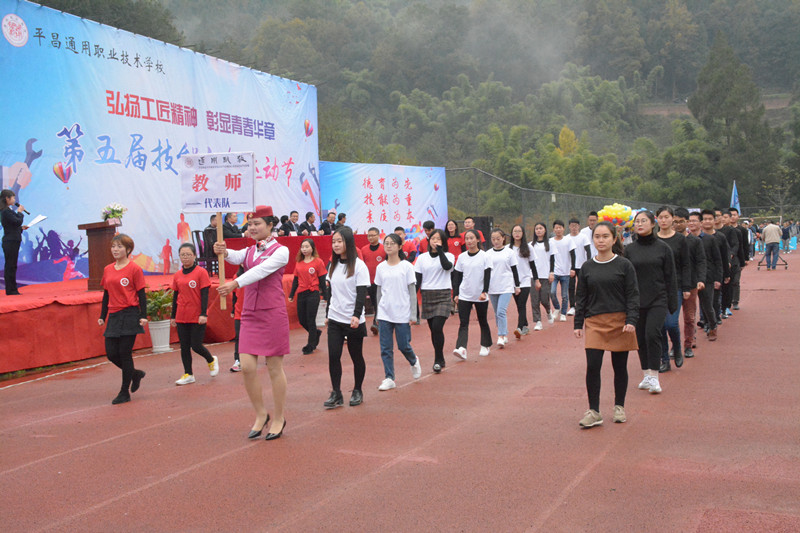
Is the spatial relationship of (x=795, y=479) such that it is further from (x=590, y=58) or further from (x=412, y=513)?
(x=590, y=58)

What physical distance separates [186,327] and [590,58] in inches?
5197

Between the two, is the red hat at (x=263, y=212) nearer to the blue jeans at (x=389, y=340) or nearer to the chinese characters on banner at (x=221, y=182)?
the chinese characters on banner at (x=221, y=182)

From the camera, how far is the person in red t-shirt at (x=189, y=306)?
893cm

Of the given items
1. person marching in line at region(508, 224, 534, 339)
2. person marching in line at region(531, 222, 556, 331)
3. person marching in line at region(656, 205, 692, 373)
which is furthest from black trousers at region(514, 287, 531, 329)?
person marching in line at region(656, 205, 692, 373)

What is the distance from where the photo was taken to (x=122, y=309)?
26.2 ft

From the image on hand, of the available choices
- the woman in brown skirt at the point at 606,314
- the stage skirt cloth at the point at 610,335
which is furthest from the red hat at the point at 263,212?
the stage skirt cloth at the point at 610,335

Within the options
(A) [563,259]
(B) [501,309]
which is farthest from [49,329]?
(A) [563,259]

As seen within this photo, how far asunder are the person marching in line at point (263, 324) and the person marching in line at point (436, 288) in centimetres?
303

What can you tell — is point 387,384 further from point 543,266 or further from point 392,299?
point 543,266

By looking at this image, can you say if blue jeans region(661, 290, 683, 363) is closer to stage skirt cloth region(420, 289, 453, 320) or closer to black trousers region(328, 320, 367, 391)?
stage skirt cloth region(420, 289, 453, 320)

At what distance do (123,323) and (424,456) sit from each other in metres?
3.93

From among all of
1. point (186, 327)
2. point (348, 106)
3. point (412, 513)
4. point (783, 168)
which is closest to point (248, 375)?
point (412, 513)

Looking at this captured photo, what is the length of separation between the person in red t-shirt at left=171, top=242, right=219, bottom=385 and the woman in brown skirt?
4.56 meters

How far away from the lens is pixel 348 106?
89.7 meters
